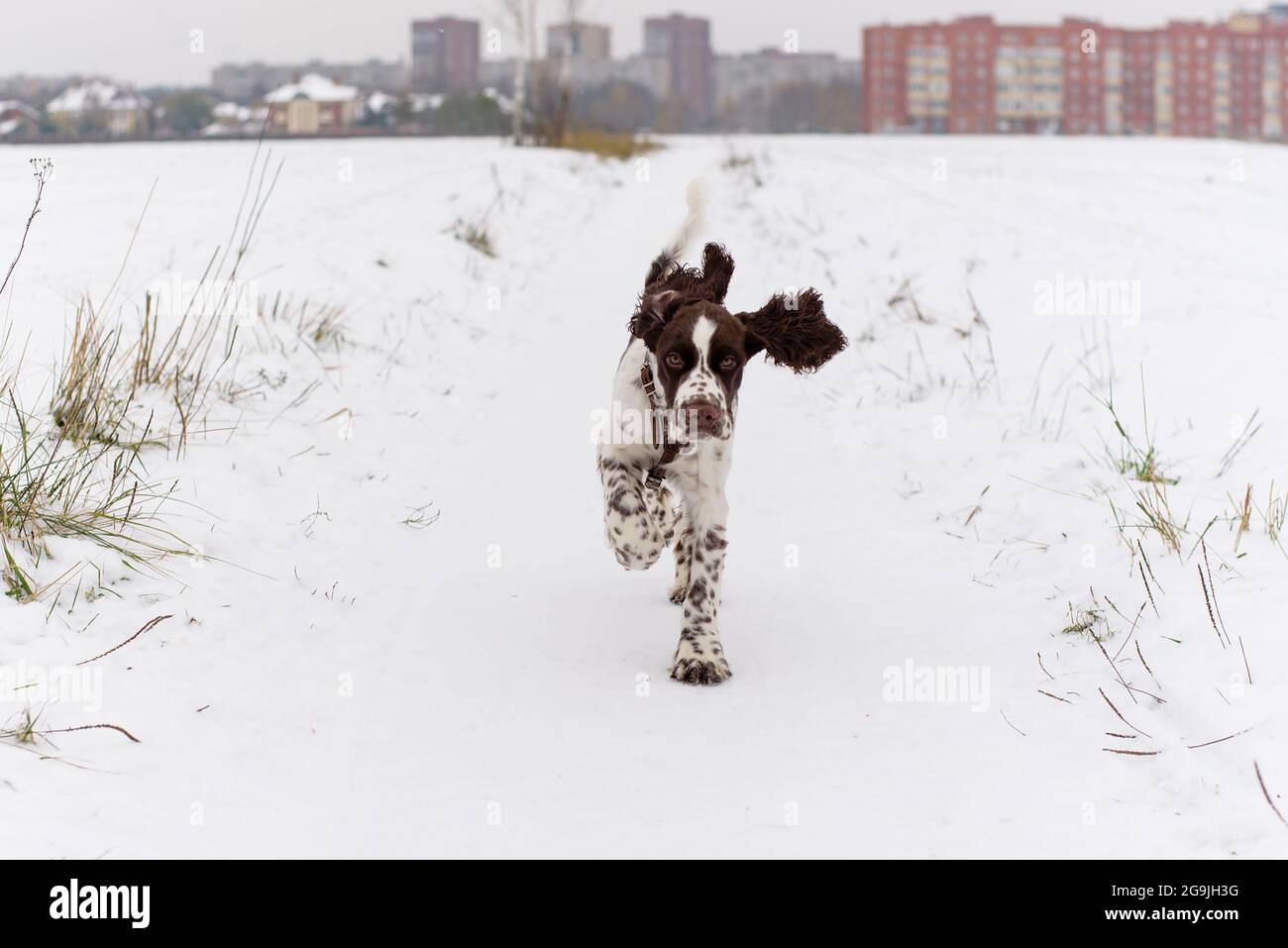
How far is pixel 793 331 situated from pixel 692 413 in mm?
806

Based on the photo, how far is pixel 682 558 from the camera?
15.1 feet

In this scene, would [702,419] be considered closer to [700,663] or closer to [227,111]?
[700,663]

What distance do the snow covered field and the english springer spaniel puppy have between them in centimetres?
26

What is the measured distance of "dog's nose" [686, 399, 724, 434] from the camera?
3.51 m

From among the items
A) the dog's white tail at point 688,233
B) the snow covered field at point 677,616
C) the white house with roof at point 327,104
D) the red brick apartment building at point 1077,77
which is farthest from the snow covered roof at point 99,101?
the red brick apartment building at point 1077,77

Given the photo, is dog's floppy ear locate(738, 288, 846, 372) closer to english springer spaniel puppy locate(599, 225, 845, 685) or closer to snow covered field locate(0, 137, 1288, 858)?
english springer spaniel puppy locate(599, 225, 845, 685)

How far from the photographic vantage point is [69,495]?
13.3 feet

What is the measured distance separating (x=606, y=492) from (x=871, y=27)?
159926 mm

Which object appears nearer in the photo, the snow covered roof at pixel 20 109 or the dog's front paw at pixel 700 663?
the dog's front paw at pixel 700 663

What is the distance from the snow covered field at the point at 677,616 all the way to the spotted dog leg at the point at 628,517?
0.97 feet

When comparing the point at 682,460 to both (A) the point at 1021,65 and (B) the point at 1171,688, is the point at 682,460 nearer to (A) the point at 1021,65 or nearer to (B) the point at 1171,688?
(B) the point at 1171,688

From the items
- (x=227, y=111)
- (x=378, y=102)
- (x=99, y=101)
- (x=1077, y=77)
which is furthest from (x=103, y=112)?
(x=1077, y=77)

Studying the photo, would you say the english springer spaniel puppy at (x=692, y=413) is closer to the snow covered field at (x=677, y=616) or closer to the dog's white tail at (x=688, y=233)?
the snow covered field at (x=677, y=616)

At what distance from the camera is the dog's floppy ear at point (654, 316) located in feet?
12.9
